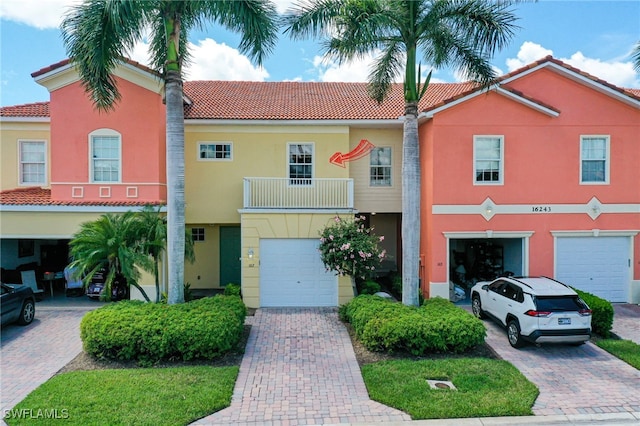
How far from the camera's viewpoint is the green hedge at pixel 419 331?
28.1ft

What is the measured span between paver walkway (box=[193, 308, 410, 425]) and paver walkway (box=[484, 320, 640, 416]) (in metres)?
3.13

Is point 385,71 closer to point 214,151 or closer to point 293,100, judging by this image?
point 293,100

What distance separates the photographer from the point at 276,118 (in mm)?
14039

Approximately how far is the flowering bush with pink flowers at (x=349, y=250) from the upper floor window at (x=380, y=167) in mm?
3392

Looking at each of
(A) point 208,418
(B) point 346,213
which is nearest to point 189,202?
(B) point 346,213

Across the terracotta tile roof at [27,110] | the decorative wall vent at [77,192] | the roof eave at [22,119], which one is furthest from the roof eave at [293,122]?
the terracotta tile roof at [27,110]

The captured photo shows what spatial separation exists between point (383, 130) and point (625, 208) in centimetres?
929

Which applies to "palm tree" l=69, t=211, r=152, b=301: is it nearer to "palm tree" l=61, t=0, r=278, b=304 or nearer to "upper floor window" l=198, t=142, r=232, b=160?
"palm tree" l=61, t=0, r=278, b=304

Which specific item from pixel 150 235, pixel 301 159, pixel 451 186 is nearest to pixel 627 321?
pixel 451 186

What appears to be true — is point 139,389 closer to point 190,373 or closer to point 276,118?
point 190,373

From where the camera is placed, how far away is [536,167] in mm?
13156

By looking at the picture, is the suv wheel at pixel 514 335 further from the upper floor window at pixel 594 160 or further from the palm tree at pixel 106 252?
the palm tree at pixel 106 252

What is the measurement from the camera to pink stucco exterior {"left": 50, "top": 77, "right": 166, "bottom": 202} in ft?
43.3

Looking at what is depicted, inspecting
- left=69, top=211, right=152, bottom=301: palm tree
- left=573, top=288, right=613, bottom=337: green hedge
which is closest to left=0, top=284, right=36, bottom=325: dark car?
left=69, top=211, right=152, bottom=301: palm tree
